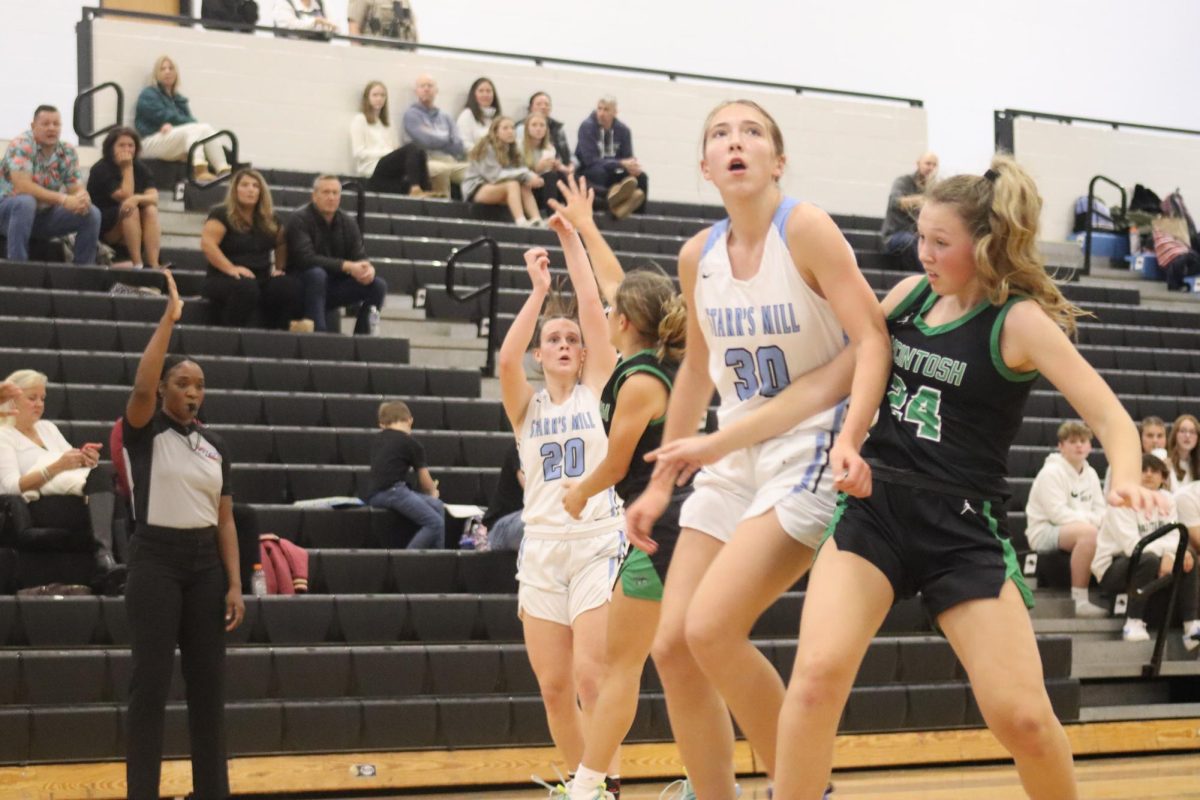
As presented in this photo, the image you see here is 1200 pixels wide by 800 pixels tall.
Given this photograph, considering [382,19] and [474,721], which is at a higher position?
[382,19]

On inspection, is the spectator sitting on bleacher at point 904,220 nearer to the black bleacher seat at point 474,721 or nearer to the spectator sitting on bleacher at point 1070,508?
the spectator sitting on bleacher at point 1070,508

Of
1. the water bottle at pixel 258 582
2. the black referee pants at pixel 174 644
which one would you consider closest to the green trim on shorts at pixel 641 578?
the black referee pants at pixel 174 644

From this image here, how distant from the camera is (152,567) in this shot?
4922 millimetres

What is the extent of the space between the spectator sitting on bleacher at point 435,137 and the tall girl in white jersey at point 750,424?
28.2 feet

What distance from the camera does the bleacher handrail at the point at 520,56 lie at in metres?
11.7

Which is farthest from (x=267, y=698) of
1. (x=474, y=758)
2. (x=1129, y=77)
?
(x=1129, y=77)

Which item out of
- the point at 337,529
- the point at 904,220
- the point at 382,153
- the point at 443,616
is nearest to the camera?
the point at 443,616

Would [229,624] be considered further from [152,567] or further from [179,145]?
[179,145]

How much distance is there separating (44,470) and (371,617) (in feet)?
4.76

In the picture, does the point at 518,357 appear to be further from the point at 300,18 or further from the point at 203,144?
the point at 300,18

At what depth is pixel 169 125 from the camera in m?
11.2

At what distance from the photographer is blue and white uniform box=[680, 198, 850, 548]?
3.34 metres

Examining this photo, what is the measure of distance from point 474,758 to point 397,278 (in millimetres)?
4675

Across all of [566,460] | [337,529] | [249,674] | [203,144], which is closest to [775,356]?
[566,460]
